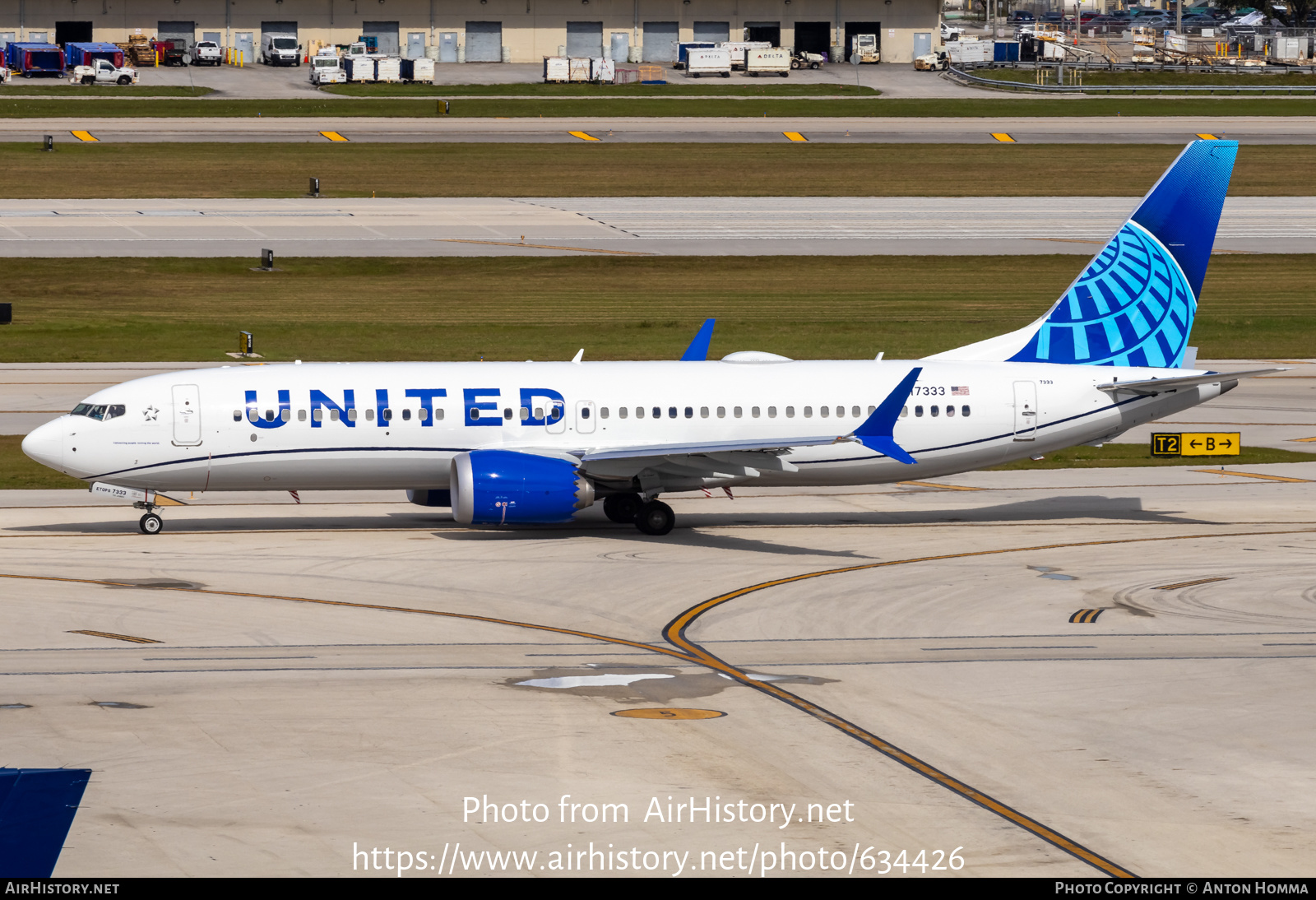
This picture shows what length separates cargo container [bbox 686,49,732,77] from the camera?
173 metres

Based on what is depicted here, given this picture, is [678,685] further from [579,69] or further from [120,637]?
[579,69]

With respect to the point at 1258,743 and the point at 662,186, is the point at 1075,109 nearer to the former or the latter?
the point at 662,186

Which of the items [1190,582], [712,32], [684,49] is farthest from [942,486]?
[712,32]

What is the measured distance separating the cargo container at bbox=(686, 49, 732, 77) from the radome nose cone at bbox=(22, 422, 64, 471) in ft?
457

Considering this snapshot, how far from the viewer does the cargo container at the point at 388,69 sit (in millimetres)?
162125

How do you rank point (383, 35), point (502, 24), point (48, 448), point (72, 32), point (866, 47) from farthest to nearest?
point (866, 47) → point (502, 24) → point (383, 35) → point (72, 32) → point (48, 448)

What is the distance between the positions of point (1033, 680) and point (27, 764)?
16.3 metres

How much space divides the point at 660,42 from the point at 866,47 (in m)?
22.8

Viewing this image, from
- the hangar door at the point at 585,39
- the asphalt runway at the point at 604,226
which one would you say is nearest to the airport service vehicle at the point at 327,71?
the hangar door at the point at 585,39

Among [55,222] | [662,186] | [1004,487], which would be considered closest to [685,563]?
[1004,487]

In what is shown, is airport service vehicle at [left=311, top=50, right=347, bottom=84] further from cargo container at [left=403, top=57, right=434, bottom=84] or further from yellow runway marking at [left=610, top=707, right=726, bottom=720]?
yellow runway marking at [left=610, top=707, right=726, bottom=720]

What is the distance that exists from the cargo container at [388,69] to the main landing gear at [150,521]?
416ft

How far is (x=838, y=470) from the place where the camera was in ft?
141

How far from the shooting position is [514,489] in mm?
39406
